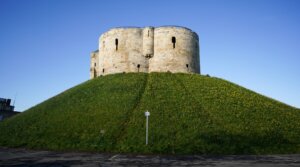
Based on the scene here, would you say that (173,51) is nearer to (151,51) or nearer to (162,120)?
(151,51)

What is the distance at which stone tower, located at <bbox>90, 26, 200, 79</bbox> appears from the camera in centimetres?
5159

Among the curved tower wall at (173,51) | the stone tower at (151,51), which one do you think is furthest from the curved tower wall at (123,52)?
the curved tower wall at (173,51)

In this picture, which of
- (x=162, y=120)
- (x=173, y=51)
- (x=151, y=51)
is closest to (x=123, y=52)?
(x=151, y=51)

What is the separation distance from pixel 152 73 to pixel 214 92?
12.1m

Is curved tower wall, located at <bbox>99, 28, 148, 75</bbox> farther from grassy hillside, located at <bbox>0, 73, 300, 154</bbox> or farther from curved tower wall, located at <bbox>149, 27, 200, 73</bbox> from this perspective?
grassy hillside, located at <bbox>0, 73, 300, 154</bbox>

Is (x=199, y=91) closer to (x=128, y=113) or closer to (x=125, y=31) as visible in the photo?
(x=128, y=113)

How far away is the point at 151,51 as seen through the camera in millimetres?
52312

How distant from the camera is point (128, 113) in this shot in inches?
1308

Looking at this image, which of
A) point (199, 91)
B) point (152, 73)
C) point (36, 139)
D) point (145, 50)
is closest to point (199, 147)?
point (36, 139)

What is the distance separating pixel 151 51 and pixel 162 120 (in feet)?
78.4

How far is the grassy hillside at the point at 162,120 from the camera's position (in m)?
24.3

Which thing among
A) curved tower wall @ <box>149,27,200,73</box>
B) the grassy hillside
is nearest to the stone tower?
curved tower wall @ <box>149,27,200,73</box>

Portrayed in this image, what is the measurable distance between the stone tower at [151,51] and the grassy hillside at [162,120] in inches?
156

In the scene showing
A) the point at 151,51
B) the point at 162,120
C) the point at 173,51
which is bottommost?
the point at 162,120
